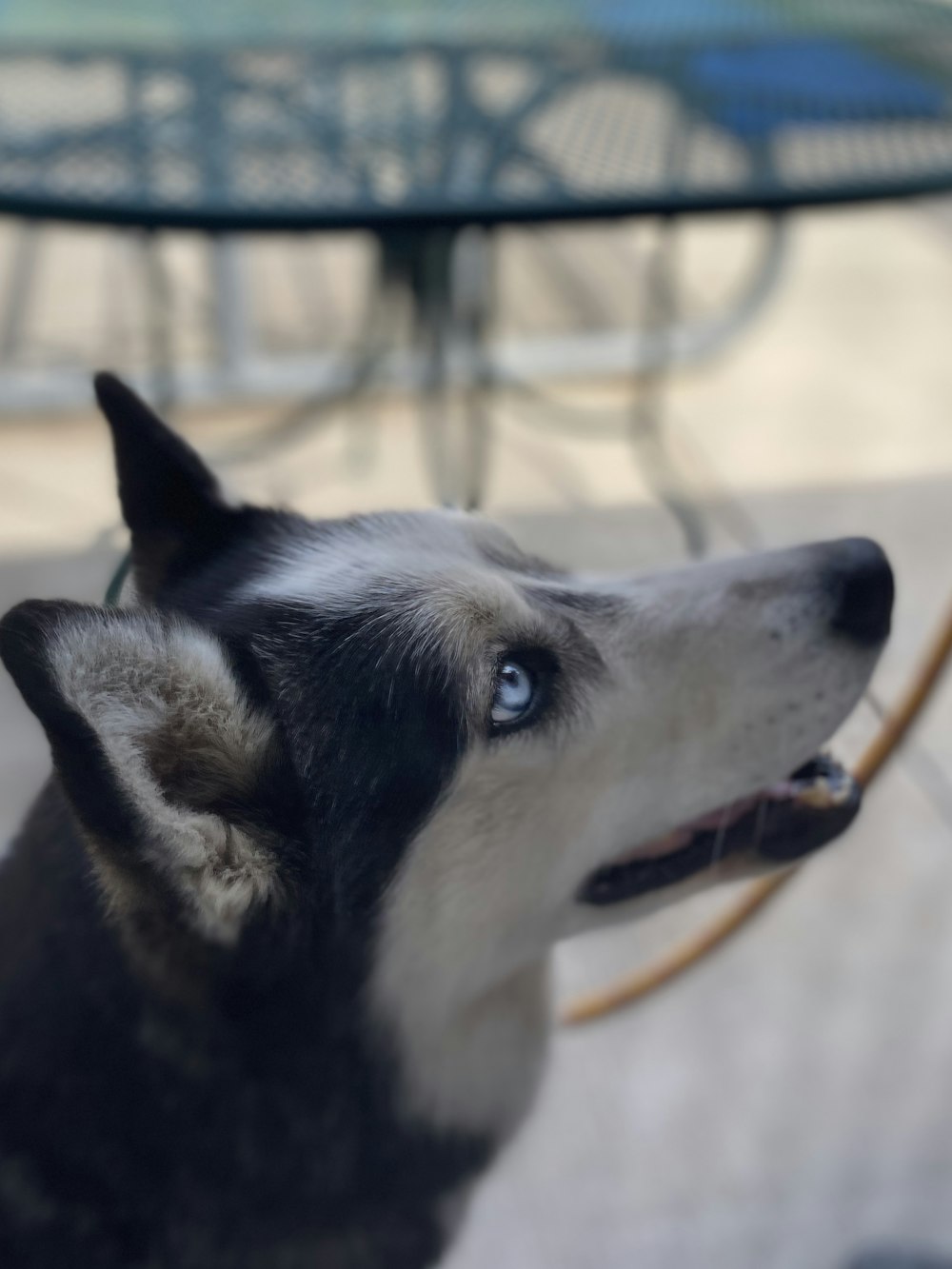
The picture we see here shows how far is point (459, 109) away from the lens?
4.93 ft

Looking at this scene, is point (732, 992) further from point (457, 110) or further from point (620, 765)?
point (457, 110)

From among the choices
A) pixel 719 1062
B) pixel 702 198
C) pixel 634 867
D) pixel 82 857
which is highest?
pixel 702 198

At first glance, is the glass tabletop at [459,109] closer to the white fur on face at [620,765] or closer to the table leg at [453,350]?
the table leg at [453,350]

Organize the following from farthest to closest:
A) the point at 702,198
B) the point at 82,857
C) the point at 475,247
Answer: the point at 475,247
the point at 702,198
the point at 82,857

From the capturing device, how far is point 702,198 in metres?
1.27

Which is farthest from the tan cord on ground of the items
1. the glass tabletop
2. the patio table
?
the glass tabletop

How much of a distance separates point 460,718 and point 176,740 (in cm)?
19

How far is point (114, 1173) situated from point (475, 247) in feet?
6.87

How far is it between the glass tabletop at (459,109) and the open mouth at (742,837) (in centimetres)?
71

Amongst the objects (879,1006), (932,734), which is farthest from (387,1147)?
(932,734)

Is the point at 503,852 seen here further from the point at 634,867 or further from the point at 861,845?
the point at 861,845

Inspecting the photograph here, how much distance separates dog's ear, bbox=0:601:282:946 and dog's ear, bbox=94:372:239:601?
17cm

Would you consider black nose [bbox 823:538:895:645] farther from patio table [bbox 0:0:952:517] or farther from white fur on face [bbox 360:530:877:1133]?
patio table [bbox 0:0:952:517]

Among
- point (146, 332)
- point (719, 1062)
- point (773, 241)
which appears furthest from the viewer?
point (773, 241)
